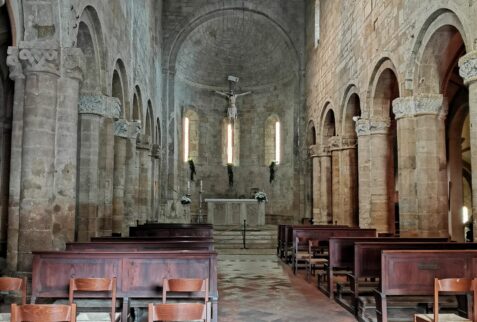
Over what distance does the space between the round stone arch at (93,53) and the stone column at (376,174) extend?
8.22 metres

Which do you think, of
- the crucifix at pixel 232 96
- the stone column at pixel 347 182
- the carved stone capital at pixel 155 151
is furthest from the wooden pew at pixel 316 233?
the crucifix at pixel 232 96

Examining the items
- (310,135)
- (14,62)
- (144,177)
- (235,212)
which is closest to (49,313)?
(14,62)

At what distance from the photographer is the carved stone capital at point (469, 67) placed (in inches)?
371

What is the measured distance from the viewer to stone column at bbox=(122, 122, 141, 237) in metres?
17.9

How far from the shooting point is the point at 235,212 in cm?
2405

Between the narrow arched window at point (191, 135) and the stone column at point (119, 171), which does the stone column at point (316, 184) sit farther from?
the stone column at point (119, 171)

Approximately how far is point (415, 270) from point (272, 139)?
2365 centimetres

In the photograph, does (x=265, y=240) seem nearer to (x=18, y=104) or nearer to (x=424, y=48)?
(x=424, y=48)

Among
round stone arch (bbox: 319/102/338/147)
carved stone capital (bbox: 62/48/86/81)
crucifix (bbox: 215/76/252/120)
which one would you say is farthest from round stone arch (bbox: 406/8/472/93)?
crucifix (bbox: 215/76/252/120)

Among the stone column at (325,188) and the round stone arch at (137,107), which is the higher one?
the round stone arch at (137,107)

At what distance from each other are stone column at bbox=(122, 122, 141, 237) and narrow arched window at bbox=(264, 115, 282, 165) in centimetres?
1222

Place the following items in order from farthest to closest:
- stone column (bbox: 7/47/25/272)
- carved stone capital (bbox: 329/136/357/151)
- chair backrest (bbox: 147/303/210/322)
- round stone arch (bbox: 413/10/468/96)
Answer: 1. carved stone capital (bbox: 329/136/357/151)
2. round stone arch (bbox: 413/10/468/96)
3. stone column (bbox: 7/47/25/272)
4. chair backrest (bbox: 147/303/210/322)

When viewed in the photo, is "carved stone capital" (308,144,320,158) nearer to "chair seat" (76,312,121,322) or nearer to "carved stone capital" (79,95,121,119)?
"carved stone capital" (79,95,121,119)

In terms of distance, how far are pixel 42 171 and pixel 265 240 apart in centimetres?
1434
